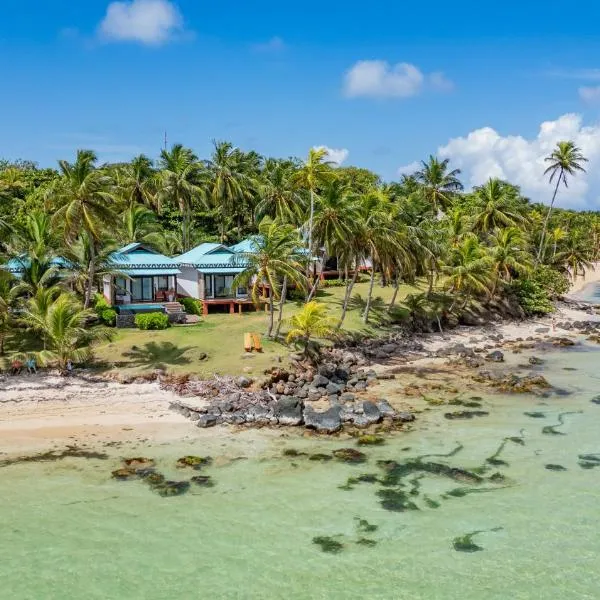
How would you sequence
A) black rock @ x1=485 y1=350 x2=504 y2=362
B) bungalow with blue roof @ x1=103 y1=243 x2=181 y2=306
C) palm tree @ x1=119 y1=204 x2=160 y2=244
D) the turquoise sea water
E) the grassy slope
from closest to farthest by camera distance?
the turquoise sea water < the grassy slope < black rock @ x1=485 y1=350 x2=504 y2=362 < bungalow with blue roof @ x1=103 y1=243 x2=181 y2=306 < palm tree @ x1=119 y1=204 x2=160 y2=244

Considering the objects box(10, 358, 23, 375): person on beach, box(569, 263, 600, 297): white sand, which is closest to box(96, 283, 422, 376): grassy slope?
box(10, 358, 23, 375): person on beach

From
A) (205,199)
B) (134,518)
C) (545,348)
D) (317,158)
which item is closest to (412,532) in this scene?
(134,518)

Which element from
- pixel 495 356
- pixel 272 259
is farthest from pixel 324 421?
pixel 495 356

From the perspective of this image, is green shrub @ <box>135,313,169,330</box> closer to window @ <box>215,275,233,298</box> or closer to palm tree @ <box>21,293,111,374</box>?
palm tree @ <box>21,293,111,374</box>

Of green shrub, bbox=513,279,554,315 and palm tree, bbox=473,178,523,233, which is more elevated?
palm tree, bbox=473,178,523,233

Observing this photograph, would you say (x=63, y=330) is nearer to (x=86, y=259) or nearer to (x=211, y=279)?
(x=86, y=259)

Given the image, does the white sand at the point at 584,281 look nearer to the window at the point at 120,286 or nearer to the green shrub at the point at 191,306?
the green shrub at the point at 191,306

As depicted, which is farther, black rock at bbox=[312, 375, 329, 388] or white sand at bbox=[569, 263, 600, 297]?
white sand at bbox=[569, 263, 600, 297]
